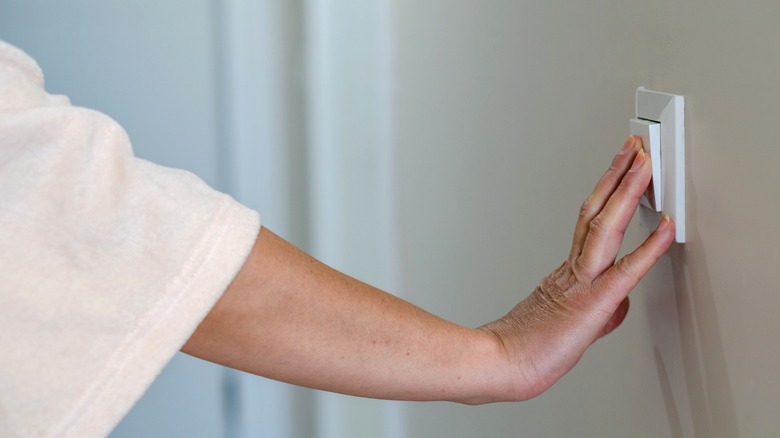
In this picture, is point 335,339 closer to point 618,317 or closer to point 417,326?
point 417,326

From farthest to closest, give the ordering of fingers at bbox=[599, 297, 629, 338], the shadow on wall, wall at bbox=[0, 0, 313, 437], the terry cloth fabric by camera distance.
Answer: wall at bbox=[0, 0, 313, 437] < fingers at bbox=[599, 297, 629, 338] < the shadow on wall < the terry cloth fabric

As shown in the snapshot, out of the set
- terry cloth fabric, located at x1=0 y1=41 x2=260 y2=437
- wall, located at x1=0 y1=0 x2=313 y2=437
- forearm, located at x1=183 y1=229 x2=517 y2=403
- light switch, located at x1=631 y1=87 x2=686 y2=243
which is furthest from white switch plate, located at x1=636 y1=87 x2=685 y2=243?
wall, located at x1=0 y1=0 x2=313 y2=437

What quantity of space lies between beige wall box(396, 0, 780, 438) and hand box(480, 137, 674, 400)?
33 millimetres

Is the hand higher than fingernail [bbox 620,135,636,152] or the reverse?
the reverse

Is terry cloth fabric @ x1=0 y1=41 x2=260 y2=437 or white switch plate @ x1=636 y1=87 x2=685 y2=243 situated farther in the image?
white switch plate @ x1=636 y1=87 x2=685 y2=243

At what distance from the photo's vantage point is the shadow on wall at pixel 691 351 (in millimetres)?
524

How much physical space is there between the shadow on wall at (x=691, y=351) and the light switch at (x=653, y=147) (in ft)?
0.11

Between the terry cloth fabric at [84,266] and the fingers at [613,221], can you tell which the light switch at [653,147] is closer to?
the fingers at [613,221]

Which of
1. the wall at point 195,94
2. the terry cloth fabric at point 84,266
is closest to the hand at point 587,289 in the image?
the terry cloth fabric at point 84,266

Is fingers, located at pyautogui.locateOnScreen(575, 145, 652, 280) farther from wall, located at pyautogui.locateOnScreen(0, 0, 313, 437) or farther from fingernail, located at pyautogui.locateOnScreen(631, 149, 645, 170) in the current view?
wall, located at pyautogui.locateOnScreen(0, 0, 313, 437)

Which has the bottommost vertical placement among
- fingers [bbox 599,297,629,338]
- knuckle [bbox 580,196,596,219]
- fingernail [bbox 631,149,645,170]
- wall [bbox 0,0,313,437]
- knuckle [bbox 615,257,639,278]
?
wall [bbox 0,0,313,437]

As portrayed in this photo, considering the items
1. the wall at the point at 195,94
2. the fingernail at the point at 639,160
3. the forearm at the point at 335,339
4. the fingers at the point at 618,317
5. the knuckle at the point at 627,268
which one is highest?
the fingernail at the point at 639,160

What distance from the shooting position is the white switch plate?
54 cm

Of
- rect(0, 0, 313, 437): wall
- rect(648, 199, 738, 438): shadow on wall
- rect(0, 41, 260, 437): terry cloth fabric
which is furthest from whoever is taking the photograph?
rect(0, 0, 313, 437): wall
